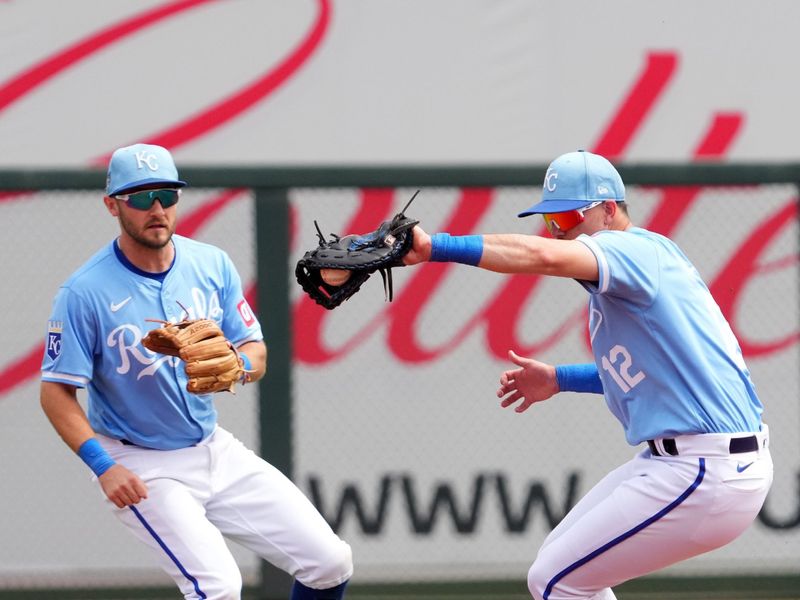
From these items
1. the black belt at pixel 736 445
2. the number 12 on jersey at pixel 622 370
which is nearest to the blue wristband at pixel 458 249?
the number 12 on jersey at pixel 622 370

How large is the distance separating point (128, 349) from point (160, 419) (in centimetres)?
24

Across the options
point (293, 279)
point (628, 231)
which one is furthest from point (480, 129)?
point (628, 231)

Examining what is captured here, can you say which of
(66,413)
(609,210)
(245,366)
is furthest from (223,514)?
(609,210)

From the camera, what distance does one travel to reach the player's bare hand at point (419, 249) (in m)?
3.55

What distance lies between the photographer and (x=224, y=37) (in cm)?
674

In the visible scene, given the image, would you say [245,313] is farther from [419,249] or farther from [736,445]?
[736,445]

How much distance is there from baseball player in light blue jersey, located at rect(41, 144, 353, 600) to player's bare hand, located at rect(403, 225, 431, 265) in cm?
102

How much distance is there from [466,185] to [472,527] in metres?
1.35

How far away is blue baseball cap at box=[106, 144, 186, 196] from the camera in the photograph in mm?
4277

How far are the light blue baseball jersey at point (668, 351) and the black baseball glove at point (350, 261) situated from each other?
509 millimetres

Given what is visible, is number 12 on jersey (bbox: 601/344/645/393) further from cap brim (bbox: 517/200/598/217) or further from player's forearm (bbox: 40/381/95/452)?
player's forearm (bbox: 40/381/95/452)

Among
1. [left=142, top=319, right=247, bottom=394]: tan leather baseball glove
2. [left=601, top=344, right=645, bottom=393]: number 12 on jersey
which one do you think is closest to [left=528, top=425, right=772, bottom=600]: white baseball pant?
[left=601, top=344, right=645, bottom=393]: number 12 on jersey

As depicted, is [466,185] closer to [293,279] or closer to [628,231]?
[293,279]

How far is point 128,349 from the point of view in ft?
14.0
